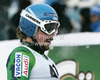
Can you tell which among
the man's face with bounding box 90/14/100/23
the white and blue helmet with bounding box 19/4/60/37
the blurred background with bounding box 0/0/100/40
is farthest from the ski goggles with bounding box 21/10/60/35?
the man's face with bounding box 90/14/100/23

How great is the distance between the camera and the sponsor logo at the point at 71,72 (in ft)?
16.0

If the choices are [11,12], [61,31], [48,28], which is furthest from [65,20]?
[48,28]

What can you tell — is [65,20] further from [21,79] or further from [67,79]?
[21,79]

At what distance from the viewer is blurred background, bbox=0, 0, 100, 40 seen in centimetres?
713

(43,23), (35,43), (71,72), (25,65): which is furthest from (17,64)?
(71,72)

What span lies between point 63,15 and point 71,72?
2.45 m

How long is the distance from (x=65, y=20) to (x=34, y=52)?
4.03 metres

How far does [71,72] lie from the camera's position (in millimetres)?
4918

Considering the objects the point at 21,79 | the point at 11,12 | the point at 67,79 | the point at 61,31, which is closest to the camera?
the point at 21,79

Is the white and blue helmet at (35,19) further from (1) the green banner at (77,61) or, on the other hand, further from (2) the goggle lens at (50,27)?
(1) the green banner at (77,61)

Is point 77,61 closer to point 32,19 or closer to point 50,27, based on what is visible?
point 50,27

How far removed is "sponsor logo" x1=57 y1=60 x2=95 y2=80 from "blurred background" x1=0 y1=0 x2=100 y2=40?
6.60ft

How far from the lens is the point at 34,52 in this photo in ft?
10.4

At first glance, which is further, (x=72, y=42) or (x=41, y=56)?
(x=72, y=42)
